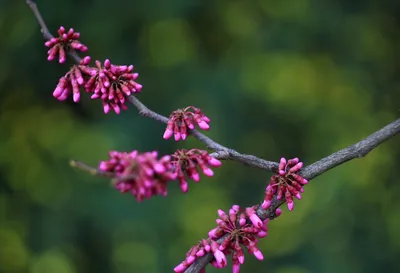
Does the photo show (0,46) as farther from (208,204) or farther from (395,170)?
(395,170)

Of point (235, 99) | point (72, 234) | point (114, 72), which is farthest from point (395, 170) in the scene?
point (114, 72)

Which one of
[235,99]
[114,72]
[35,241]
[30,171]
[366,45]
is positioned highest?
[366,45]

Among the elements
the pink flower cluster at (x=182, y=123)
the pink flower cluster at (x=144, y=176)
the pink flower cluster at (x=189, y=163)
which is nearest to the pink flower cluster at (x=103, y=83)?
the pink flower cluster at (x=182, y=123)

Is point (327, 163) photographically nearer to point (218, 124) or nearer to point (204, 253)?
point (204, 253)

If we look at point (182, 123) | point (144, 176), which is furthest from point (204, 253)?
point (144, 176)

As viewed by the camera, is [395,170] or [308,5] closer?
[308,5]

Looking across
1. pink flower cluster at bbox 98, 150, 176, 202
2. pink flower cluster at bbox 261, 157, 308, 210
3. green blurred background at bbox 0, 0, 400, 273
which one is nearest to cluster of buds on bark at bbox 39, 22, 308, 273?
pink flower cluster at bbox 261, 157, 308, 210

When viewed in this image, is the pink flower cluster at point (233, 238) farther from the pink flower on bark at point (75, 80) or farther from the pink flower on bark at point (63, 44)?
the pink flower on bark at point (63, 44)
